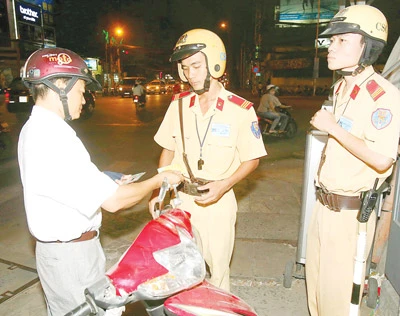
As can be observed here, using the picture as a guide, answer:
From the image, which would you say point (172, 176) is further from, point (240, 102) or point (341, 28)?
point (341, 28)

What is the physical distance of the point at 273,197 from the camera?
638 cm

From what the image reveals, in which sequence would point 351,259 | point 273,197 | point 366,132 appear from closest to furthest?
1. point 366,132
2. point 351,259
3. point 273,197

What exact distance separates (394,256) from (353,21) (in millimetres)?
1846

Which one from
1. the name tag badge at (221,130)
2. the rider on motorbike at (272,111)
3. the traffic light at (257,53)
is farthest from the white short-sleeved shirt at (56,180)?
the traffic light at (257,53)

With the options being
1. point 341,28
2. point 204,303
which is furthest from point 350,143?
point 204,303

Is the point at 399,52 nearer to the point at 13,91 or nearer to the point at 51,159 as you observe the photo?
the point at 51,159

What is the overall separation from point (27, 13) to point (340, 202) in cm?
4070

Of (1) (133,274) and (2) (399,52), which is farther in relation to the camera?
(2) (399,52)

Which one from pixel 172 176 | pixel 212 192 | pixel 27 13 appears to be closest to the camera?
pixel 172 176

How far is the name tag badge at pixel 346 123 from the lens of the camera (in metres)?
2.26

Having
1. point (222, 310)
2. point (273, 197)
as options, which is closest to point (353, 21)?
point (222, 310)

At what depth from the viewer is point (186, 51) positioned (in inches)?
101

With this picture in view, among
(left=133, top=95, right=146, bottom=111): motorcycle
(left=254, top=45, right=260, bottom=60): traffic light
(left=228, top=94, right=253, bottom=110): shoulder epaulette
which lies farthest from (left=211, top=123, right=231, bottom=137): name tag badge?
(left=254, top=45, right=260, bottom=60): traffic light

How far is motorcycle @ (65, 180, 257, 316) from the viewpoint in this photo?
A: 1.33 metres
